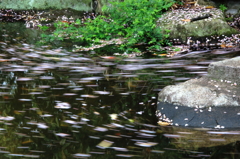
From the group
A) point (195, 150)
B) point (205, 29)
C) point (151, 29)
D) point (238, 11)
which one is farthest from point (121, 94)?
point (238, 11)

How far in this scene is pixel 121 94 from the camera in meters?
5.13

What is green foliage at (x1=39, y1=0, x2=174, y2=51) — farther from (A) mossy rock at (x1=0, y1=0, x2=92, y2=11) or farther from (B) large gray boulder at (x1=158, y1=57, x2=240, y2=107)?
(A) mossy rock at (x1=0, y1=0, x2=92, y2=11)

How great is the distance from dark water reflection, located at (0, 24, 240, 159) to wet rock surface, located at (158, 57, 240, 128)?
6.0 inches

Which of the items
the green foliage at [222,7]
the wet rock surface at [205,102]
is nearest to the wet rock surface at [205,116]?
the wet rock surface at [205,102]

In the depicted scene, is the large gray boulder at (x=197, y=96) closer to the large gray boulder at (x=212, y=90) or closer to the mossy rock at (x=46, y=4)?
the large gray boulder at (x=212, y=90)

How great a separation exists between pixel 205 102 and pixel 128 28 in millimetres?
4609

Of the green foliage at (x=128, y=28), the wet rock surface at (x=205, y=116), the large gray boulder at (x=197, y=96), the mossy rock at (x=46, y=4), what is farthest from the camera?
the mossy rock at (x=46, y=4)

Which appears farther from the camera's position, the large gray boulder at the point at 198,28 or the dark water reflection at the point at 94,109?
the large gray boulder at the point at 198,28

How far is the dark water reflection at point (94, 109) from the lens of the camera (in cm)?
357

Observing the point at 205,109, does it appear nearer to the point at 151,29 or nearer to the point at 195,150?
the point at 195,150

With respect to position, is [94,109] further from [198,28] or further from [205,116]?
[198,28]

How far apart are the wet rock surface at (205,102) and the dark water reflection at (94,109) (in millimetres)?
152

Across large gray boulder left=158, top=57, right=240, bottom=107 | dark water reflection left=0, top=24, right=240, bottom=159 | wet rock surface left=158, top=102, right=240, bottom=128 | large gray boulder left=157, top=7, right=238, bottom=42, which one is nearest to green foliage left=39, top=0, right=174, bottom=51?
large gray boulder left=157, top=7, right=238, bottom=42

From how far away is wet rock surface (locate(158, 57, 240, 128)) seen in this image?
4.12 meters
